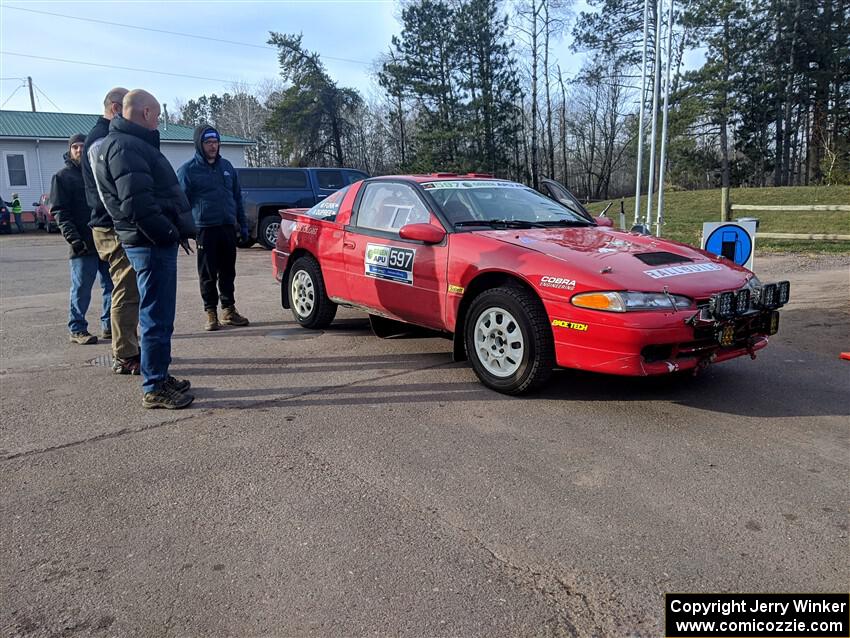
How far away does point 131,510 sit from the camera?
9.98 ft

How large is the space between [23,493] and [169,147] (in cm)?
3047

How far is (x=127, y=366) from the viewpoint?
17.2ft

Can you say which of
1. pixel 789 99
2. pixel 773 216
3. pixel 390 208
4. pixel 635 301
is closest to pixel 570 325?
pixel 635 301

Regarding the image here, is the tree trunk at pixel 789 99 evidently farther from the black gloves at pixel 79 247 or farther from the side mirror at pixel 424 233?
the black gloves at pixel 79 247

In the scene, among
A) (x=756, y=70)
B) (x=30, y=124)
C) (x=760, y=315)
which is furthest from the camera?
(x=756, y=70)

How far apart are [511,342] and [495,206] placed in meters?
1.41

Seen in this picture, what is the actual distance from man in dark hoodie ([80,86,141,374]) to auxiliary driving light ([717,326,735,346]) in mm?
4199

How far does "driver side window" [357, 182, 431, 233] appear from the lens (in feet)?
17.6

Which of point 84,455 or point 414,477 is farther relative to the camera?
point 84,455

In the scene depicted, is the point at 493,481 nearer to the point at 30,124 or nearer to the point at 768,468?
the point at 768,468

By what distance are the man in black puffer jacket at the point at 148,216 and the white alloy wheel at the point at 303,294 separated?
210 cm

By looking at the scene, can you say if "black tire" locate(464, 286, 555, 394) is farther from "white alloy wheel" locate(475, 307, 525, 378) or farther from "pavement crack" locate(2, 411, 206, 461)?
"pavement crack" locate(2, 411, 206, 461)

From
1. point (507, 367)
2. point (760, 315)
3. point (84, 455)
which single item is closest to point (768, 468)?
point (760, 315)

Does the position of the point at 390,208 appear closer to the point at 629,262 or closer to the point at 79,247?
Answer: the point at 629,262
